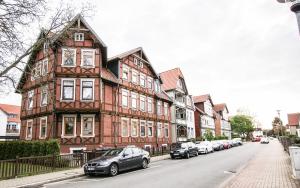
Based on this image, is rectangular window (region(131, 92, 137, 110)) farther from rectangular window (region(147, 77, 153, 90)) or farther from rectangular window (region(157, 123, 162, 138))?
rectangular window (region(157, 123, 162, 138))

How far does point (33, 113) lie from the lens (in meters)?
27.5

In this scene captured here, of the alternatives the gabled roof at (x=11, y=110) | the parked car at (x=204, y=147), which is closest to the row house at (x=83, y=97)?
the parked car at (x=204, y=147)

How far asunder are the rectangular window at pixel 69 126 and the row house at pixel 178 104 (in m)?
21.0

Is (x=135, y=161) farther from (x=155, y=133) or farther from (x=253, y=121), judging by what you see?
(x=253, y=121)

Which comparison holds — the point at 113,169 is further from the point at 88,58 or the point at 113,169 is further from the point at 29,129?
the point at 29,129


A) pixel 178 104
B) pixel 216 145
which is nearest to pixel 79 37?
pixel 178 104

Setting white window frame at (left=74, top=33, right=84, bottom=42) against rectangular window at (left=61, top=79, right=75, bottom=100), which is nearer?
rectangular window at (left=61, top=79, right=75, bottom=100)

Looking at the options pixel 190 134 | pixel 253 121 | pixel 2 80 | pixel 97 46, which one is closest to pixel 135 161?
pixel 2 80

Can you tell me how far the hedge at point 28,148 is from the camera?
19516 mm

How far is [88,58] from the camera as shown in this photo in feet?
87.3

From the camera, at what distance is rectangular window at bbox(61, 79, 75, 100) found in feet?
81.4

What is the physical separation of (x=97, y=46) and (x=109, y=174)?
1565cm

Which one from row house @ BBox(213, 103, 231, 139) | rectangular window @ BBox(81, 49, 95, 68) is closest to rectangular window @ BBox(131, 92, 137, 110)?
rectangular window @ BBox(81, 49, 95, 68)

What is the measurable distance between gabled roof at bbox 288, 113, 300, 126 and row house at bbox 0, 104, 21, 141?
91.6 metres
